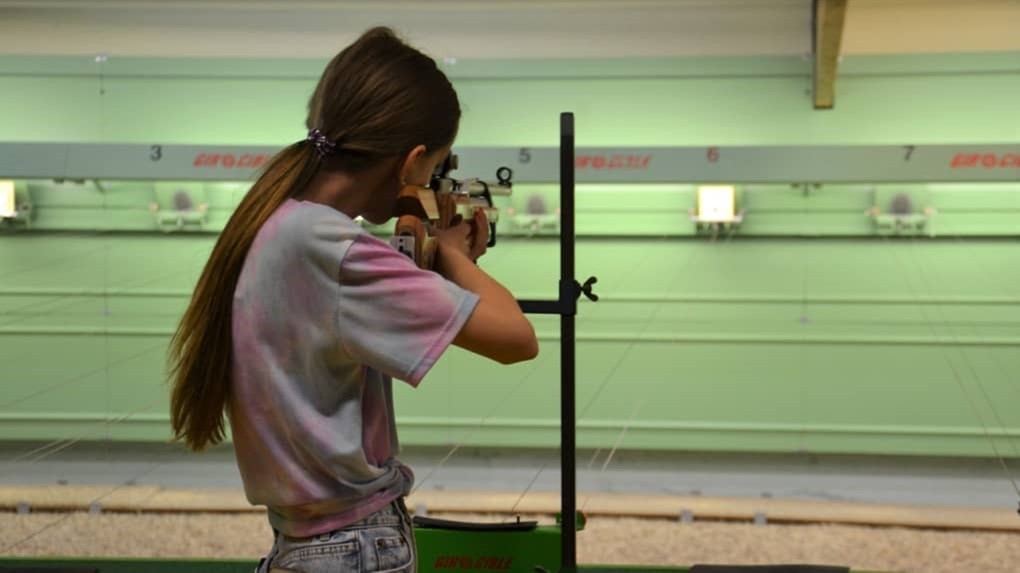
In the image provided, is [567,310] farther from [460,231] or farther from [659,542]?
[659,542]

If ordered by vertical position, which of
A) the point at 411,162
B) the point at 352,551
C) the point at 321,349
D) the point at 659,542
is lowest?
the point at 659,542

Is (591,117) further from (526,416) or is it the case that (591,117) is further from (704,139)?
(526,416)

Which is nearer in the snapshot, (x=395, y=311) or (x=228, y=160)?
(x=395, y=311)

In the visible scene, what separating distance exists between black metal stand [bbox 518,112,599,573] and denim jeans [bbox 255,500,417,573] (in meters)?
0.74

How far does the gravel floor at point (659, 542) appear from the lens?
9.11 ft

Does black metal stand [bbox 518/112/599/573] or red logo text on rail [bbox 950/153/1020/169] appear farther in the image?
red logo text on rail [bbox 950/153/1020/169]

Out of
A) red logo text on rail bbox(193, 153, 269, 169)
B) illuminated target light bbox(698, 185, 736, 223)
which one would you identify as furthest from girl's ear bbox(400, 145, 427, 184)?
illuminated target light bbox(698, 185, 736, 223)

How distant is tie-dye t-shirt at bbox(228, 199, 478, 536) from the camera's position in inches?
29.8

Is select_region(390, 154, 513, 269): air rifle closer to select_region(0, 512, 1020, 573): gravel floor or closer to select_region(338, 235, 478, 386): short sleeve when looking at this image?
select_region(338, 235, 478, 386): short sleeve

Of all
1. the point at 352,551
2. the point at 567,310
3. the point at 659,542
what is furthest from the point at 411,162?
the point at 659,542

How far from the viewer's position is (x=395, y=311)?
2.48 ft

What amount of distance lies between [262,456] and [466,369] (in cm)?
254

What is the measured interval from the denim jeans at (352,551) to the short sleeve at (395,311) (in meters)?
0.13

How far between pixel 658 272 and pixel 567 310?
180 centimetres
